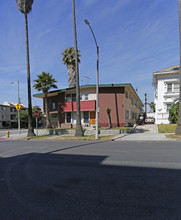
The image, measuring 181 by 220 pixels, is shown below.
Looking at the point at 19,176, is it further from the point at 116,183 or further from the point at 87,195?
the point at 116,183

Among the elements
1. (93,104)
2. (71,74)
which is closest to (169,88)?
(93,104)

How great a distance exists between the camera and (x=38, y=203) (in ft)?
11.1

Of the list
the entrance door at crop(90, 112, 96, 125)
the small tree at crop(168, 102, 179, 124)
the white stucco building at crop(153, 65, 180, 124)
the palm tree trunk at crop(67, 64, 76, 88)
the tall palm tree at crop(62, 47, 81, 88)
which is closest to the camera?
the small tree at crop(168, 102, 179, 124)

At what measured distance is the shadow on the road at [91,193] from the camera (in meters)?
3.00

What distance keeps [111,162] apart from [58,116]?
24831 millimetres

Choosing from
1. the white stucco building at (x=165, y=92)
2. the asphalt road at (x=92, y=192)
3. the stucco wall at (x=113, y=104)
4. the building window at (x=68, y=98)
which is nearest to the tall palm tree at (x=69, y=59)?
the building window at (x=68, y=98)

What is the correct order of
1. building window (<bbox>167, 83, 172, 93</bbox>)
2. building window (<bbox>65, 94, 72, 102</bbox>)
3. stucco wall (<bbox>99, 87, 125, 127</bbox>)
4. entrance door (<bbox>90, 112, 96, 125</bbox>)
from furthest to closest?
building window (<bbox>65, 94, 72, 102</bbox>) → building window (<bbox>167, 83, 172, 93</bbox>) → entrance door (<bbox>90, 112, 96, 125</bbox>) → stucco wall (<bbox>99, 87, 125, 127</bbox>)

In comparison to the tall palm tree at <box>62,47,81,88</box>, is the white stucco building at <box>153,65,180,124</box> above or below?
below

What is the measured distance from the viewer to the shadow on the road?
2996mm

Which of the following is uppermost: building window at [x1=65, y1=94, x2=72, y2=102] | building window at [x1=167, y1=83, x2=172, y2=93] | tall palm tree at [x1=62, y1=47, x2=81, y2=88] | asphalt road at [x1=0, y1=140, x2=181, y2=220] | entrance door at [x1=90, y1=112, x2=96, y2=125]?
tall palm tree at [x1=62, y1=47, x2=81, y2=88]

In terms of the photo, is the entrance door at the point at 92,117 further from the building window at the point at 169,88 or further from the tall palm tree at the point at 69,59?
the building window at the point at 169,88

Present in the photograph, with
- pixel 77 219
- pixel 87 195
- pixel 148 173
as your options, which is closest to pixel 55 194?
pixel 87 195

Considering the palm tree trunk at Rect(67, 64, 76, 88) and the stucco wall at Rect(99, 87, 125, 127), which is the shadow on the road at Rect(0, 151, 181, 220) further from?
the palm tree trunk at Rect(67, 64, 76, 88)

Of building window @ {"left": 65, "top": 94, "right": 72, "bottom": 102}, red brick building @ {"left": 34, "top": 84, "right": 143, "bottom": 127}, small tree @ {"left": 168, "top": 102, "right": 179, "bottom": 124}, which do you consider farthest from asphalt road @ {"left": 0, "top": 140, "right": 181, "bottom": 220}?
building window @ {"left": 65, "top": 94, "right": 72, "bottom": 102}
